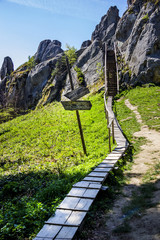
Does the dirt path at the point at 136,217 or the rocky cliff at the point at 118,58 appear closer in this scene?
the dirt path at the point at 136,217

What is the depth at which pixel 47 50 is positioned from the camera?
5438 centimetres

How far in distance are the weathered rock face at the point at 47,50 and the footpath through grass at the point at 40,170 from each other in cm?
3764

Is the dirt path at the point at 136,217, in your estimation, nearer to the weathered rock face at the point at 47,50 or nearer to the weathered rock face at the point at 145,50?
the weathered rock face at the point at 145,50

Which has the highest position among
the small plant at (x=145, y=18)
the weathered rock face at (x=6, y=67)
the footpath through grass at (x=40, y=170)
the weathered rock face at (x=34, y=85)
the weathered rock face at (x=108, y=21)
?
the weathered rock face at (x=108, y=21)

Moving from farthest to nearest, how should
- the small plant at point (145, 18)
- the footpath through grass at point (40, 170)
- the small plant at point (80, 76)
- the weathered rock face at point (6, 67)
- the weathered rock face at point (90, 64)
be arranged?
1. the weathered rock face at point (6, 67)
2. the small plant at point (80, 76)
3. the weathered rock face at point (90, 64)
4. the small plant at point (145, 18)
5. the footpath through grass at point (40, 170)

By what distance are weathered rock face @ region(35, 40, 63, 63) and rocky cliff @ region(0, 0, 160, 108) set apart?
1.00 feet

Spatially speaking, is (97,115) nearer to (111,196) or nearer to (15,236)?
(111,196)

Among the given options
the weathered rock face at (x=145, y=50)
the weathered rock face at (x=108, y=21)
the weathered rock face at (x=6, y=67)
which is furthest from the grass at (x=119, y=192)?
the weathered rock face at (x=6, y=67)

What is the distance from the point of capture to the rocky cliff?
21297 millimetres

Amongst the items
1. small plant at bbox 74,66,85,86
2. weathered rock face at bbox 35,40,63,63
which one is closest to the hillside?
small plant at bbox 74,66,85,86

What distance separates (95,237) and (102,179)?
81.1 inches

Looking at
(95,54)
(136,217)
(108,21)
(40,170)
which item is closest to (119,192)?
(136,217)

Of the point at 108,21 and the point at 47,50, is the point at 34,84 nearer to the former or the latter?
the point at 47,50

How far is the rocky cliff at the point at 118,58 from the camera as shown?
2130cm
